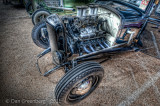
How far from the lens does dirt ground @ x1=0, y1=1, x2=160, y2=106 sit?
2085 millimetres

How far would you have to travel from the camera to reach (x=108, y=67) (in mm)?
2924

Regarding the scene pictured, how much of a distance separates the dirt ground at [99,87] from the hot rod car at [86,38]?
41 cm

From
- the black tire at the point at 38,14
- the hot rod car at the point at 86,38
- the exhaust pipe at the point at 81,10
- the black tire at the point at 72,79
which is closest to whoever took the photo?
the black tire at the point at 72,79

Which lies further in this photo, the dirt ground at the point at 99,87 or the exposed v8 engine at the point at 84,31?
the exposed v8 engine at the point at 84,31

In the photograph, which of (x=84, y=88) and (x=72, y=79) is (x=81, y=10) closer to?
(x=72, y=79)

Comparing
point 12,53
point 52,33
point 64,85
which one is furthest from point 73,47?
point 12,53

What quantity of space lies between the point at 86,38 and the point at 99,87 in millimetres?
1454

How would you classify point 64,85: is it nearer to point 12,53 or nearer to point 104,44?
point 104,44

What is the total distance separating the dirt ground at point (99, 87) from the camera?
2.09 m

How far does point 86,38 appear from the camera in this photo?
9.30ft

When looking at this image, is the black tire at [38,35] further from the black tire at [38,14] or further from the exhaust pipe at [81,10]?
the black tire at [38,14]

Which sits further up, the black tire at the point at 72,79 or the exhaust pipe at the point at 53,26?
the exhaust pipe at the point at 53,26

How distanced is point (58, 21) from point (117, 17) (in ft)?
5.57

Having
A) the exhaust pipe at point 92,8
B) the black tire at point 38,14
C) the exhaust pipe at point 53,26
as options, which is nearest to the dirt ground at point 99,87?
the exhaust pipe at point 53,26
